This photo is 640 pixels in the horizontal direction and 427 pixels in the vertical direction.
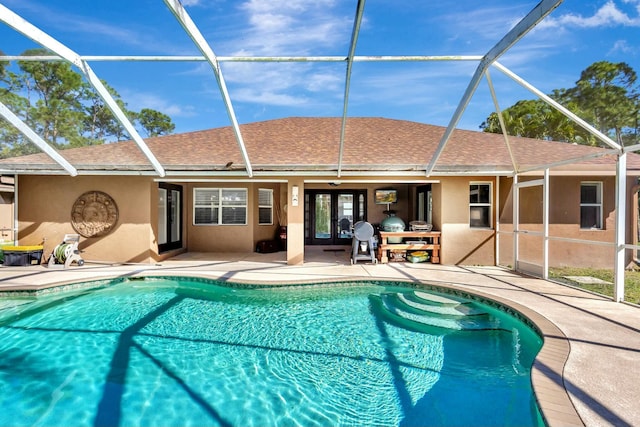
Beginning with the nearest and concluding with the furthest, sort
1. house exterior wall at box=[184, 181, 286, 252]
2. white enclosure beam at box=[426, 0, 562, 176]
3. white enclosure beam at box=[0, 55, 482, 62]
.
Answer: white enclosure beam at box=[426, 0, 562, 176]
white enclosure beam at box=[0, 55, 482, 62]
house exterior wall at box=[184, 181, 286, 252]

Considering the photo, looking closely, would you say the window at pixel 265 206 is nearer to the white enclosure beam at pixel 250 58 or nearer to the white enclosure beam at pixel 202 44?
the white enclosure beam at pixel 202 44

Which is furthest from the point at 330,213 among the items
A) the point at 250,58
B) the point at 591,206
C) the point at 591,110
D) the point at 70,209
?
the point at 591,110

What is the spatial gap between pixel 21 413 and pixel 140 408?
118cm

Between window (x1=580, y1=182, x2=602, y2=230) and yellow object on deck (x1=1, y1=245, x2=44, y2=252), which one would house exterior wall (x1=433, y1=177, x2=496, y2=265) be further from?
yellow object on deck (x1=1, y1=245, x2=44, y2=252)

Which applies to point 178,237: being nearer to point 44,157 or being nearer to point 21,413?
point 44,157

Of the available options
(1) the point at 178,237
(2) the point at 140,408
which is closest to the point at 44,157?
(1) the point at 178,237

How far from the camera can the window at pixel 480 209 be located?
405 inches

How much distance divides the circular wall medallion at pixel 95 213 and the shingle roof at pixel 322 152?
1.06m

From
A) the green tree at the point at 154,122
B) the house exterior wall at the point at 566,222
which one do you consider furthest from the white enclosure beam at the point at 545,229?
the green tree at the point at 154,122

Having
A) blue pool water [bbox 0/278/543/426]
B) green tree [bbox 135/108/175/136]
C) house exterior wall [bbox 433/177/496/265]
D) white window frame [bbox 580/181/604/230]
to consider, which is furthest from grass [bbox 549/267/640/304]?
green tree [bbox 135/108/175/136]

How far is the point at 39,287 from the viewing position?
6.93m

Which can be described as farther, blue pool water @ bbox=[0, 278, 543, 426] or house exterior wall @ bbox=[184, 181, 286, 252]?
house exterior wall @ bbox=[184, 181, 286, 252]

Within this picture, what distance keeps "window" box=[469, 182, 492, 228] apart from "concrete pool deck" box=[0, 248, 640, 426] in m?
1.58

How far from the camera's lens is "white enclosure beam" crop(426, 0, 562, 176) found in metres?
4.39
